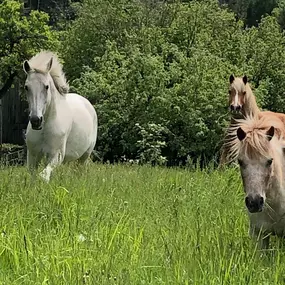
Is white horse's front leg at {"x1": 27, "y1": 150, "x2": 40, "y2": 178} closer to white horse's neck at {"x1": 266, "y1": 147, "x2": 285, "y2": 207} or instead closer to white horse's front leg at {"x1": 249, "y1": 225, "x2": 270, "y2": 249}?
white horse's front leg at {"x1": 249, "y1": 225, "x2": 270, "y2": 249}

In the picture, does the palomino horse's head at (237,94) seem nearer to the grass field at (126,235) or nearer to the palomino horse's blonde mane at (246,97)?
the palomino horse's blonde mane at (246,97)

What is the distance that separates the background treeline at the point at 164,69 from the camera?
17734 millimetres

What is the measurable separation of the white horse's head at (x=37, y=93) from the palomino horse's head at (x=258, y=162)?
327 centimetres

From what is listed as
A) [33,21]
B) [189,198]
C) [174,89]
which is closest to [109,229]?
[189,198]

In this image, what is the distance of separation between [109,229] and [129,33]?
1755cm

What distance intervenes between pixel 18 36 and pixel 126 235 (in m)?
17.6

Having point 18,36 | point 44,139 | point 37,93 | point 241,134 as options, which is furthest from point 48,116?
point 18,36

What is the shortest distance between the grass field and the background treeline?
26.8 ft

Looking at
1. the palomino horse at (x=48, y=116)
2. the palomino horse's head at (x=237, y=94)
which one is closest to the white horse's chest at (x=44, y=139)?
the palomino horse at (x=48, y=116)

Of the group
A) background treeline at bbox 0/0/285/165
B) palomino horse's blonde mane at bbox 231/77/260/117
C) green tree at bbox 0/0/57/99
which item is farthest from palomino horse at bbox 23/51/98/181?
green tree at bbox 0/0/57/99

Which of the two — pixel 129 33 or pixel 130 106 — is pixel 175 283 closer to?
pixel 130 106

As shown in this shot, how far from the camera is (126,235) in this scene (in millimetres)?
4535

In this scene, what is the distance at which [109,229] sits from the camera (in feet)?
15.2

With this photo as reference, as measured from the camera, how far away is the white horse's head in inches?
289
